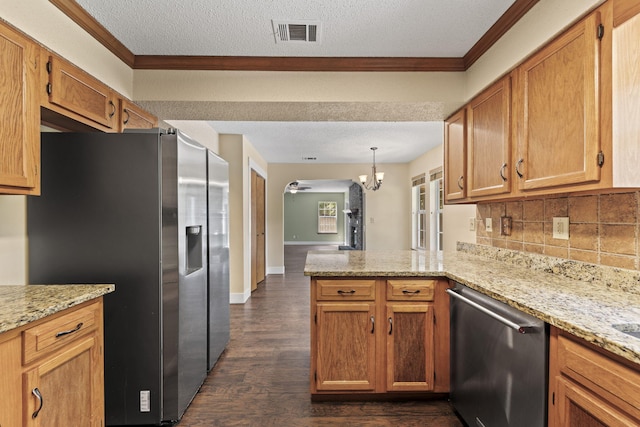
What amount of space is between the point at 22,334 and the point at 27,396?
225mm

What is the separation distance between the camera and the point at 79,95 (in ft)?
6.07

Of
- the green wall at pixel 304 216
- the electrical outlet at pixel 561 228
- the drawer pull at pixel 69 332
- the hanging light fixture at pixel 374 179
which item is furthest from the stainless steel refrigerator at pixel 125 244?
the green wall at pixel 304 216

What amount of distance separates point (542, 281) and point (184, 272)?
79.0 inches

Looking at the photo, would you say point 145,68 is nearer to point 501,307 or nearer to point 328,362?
point 328,362

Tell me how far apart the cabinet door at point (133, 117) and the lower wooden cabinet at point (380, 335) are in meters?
1.72

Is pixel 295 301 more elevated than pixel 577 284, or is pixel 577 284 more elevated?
pixel 577 284

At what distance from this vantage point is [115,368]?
1865 mm

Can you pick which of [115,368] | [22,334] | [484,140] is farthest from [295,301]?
[22,334]

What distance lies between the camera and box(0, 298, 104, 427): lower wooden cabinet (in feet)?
3.69

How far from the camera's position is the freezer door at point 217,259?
2.50m

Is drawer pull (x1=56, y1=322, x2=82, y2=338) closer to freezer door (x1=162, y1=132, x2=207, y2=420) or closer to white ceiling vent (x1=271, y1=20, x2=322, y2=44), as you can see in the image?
freezer door (x1=162, y1=132, x2=207, y2=420)

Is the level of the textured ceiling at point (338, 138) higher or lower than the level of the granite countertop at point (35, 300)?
higher

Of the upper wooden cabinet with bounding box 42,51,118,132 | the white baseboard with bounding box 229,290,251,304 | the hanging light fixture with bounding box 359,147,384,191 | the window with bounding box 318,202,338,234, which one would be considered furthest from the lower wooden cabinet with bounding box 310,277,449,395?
the window with bounding box 318,202,338,234

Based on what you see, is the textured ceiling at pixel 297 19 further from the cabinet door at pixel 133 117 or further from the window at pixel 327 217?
the window at pixel 327 217
